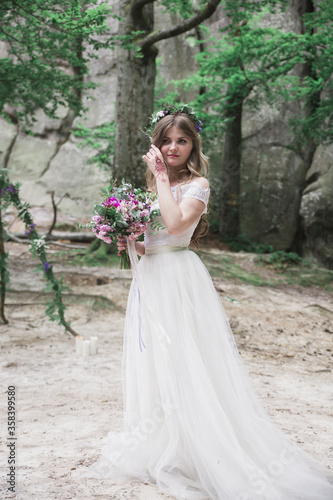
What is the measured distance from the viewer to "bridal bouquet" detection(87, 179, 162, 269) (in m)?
2.30

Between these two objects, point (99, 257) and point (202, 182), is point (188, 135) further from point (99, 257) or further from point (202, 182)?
point (99, 257)

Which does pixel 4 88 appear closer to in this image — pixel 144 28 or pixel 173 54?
pixel 144 28

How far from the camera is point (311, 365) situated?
4.91 metres

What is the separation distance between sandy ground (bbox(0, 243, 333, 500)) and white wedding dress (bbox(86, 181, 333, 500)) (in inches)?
7.5

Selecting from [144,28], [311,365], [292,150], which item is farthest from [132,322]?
[292,150]

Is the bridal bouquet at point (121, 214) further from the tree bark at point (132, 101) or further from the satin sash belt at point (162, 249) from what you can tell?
the tree bark at point (132, 101)

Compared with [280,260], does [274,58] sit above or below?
above

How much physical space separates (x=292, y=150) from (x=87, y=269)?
24.2ft

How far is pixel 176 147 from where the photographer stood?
2.55m

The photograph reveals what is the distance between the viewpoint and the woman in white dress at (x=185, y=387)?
7.20ft

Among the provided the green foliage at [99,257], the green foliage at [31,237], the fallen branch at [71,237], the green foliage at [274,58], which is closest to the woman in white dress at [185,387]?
the green foliage at [31,237]

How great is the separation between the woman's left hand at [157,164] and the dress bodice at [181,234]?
0.16 meters

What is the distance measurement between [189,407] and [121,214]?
3.42ft

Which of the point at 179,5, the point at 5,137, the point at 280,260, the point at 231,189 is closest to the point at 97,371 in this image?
the point at 179,5
